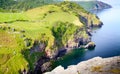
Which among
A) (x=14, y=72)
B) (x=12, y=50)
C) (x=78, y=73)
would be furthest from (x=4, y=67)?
(x=78, y=73)

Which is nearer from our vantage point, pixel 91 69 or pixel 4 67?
pixel 91 69

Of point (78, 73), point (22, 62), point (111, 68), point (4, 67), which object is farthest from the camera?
point (22, 62)

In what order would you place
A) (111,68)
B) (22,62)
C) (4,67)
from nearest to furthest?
(111,68) < (4,67) < (22,62)

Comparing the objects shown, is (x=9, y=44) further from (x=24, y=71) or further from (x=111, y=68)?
(x=111, y=68)

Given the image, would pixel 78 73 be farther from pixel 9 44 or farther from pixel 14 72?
pixel 9 44

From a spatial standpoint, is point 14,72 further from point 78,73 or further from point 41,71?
point 78,73

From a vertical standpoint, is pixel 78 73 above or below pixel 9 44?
above

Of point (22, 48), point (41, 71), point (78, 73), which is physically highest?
point (78, 73)

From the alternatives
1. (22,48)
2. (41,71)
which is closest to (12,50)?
(22,48)

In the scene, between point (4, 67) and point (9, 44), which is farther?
point (9, 44)

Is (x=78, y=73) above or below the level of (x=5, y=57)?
above
